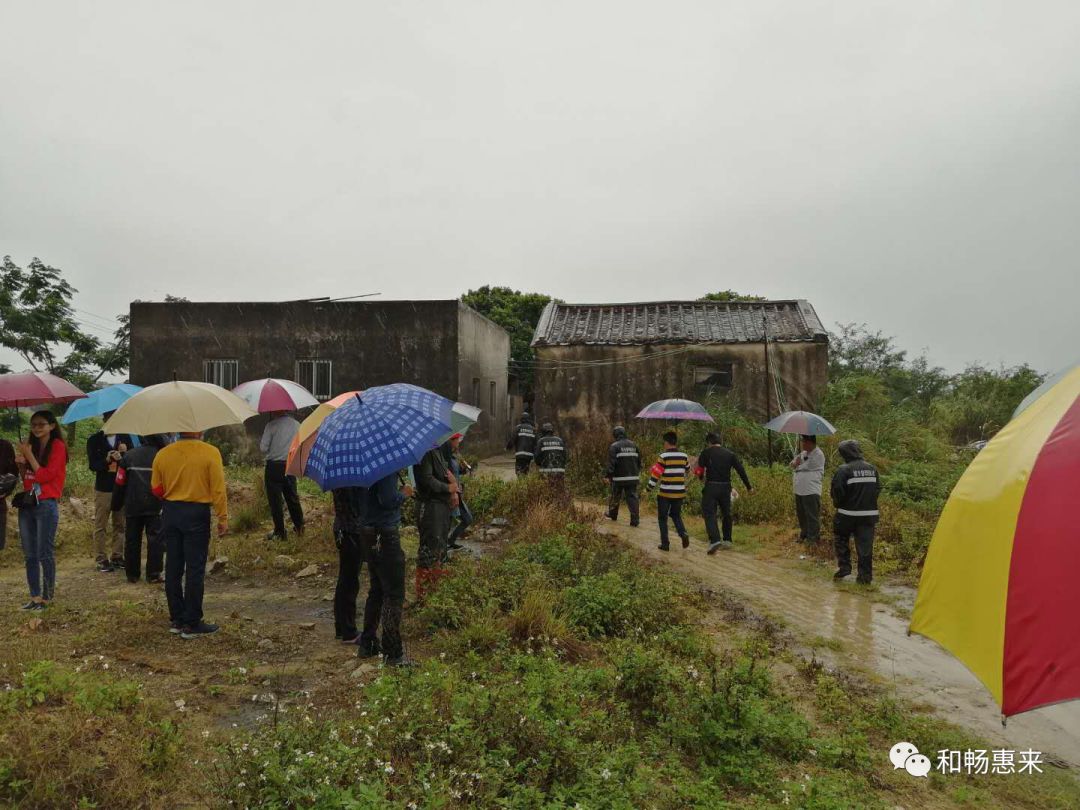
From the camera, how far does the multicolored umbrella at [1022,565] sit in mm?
1867

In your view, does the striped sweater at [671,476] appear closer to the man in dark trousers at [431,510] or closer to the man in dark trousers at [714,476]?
the man in dark trousers at [714,476]

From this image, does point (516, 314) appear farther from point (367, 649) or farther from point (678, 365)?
point (367, 649)

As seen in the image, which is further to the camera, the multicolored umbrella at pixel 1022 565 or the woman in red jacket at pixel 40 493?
the woman in red jacket at pixel 40 493

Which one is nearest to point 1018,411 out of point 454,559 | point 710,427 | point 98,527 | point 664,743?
point 664,743

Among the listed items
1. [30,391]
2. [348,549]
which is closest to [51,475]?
[30,391]

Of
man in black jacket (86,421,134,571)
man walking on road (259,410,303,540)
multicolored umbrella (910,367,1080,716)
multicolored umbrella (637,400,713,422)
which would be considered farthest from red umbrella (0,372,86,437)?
multicolored umbrella (637,400,713,422)

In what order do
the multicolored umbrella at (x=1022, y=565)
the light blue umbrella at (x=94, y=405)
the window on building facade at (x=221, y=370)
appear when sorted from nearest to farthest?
the multicolored umbrella at (x=1022, y=565) < the light blue umbrella at (x=94, y=405) < the window on building facade at (x=221, y=370)

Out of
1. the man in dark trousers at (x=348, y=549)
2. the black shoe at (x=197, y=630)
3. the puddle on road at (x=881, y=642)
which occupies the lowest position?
the puddle on road at (x=881, y=642)

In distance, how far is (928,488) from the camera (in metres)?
12.1

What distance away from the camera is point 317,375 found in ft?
62.1

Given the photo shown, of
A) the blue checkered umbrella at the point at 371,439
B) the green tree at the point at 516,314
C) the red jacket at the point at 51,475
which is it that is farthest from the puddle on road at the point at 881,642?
the green tree at the point at 516,314

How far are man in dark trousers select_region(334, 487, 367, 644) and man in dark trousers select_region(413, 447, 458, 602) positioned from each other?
2.41 ft

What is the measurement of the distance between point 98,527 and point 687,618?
6860 millimetres

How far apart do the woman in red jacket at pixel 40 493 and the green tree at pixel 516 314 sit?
75.2 ft
